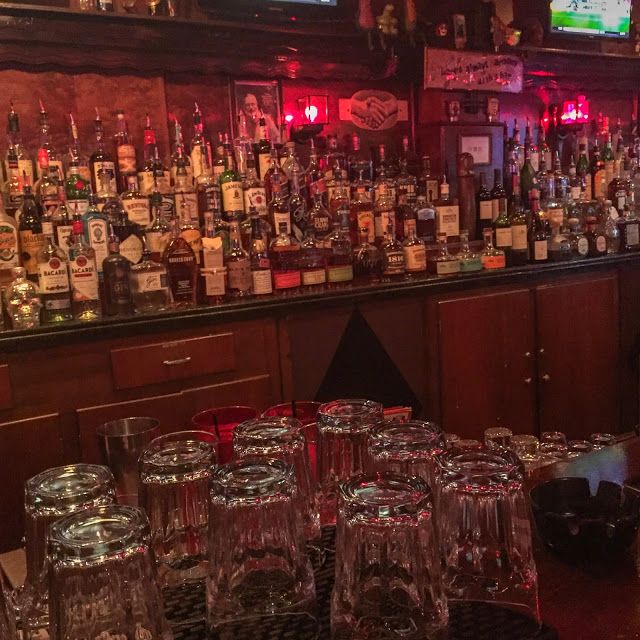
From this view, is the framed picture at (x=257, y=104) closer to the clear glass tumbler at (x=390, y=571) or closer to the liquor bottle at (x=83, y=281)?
the liquor bottle at (x=83, y=281)

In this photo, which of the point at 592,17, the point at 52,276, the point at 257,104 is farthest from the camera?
the point at 592,17

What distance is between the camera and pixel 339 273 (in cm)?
286

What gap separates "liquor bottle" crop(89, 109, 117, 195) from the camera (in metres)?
2.76

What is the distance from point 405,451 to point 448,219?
2602 mm

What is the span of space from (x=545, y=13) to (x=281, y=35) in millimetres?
1542

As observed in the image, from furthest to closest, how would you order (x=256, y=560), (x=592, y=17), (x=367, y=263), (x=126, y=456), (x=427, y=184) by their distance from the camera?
(x=592, y=17), (x=427, y=184), (x=367, y=263), (x=126, y=456), (x=256, y=560)

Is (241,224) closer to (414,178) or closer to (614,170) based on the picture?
(414,178)

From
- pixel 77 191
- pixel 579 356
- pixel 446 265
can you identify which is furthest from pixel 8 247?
pixel 579 356

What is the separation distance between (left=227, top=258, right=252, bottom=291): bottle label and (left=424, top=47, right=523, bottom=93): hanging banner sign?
137 cm

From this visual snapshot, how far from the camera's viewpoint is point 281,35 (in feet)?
10.2

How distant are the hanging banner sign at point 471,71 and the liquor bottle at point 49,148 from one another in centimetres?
168

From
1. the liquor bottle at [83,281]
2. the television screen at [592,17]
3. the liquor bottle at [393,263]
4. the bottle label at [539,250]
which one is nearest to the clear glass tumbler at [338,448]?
the liquor bottle at [83,281]

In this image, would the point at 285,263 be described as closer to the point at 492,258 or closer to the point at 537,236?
the point at 492,258

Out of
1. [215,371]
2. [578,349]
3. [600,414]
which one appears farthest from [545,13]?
[215,371]
